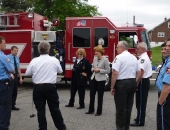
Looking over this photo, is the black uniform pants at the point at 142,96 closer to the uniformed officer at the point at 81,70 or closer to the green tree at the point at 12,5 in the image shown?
the uniformed officer at the point at 81,70

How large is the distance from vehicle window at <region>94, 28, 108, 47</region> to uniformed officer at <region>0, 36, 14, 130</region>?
6.41m

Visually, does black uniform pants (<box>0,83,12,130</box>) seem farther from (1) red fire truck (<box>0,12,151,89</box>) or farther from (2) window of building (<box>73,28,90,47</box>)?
(2) window of building (<box>73,28,90,47</box>)

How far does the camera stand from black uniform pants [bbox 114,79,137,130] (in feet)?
18.8

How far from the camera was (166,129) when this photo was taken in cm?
425

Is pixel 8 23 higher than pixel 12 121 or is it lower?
higher

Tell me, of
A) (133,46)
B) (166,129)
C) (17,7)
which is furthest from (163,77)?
(17,7)

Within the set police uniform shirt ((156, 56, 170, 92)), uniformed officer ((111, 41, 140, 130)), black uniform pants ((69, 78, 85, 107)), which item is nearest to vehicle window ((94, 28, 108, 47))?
black uniform pants ((69, 78, 85, 107))

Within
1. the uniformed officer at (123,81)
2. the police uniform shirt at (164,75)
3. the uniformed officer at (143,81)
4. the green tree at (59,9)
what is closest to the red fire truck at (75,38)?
the uniformed officer at (143,81)

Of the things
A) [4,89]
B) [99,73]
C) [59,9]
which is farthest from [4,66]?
[59,9]

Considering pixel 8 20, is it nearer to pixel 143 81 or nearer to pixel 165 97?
pixel 143 81

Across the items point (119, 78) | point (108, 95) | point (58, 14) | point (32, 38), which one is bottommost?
point (108, 95)

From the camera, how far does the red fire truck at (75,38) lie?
11.9m

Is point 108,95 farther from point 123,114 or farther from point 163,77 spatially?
point 163,77

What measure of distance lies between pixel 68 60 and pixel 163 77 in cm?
798
